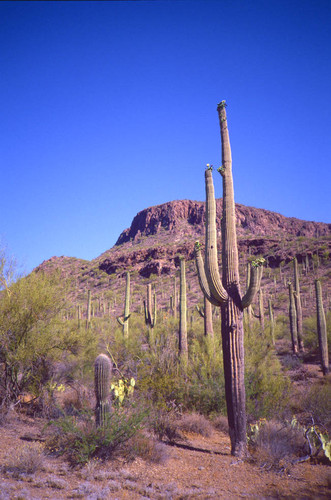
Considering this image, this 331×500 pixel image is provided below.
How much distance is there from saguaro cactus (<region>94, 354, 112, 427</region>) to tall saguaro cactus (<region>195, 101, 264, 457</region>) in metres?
2.36

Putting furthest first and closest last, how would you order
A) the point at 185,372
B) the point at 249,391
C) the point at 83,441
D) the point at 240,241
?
the point at 240,241, the point at 185,372, the point at 249,391, the point at 83,441

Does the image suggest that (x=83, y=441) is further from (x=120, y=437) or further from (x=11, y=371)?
(x=11, y=371)

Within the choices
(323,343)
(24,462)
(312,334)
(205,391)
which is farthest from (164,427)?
(312,334)

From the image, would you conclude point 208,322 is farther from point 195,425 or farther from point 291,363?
point 291,363

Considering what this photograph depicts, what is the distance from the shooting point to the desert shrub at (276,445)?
5.91 meters

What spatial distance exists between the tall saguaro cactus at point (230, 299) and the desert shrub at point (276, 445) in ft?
1.11

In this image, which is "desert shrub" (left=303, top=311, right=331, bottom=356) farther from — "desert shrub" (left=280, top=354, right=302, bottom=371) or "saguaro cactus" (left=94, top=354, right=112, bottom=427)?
"saguaro cactus" (left=94, top=354, right=112, bottom=427)

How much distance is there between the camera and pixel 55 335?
991 centimetres

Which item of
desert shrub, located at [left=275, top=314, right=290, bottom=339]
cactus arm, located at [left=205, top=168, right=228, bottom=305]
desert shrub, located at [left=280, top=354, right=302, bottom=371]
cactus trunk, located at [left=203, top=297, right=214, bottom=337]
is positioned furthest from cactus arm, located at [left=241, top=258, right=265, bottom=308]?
desert shrub, located at [left=275, top=314, right=290, bottom=339]

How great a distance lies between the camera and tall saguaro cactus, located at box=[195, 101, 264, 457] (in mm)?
6168

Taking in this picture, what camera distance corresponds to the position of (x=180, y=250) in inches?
2643

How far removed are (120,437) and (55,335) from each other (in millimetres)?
4702

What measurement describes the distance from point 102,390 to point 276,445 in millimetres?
3463

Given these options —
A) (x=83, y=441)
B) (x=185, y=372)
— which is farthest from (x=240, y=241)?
(x=83, y=441)
